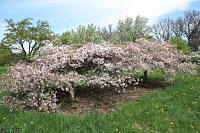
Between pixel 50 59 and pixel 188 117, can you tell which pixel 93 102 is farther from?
pixel 188 117

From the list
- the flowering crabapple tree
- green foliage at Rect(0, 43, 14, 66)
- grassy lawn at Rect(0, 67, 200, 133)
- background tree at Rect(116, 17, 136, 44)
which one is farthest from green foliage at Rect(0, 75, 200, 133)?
background tree at Rect(116, 17, 136, 44)

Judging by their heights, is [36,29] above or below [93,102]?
above

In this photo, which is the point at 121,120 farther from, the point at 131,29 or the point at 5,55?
the point at 131,29

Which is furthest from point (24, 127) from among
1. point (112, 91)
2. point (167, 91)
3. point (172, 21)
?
point (172, 21)

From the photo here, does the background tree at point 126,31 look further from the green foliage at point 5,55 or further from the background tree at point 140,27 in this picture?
the green foliage at point 5,55

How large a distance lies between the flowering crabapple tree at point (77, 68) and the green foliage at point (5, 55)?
18.2 metres

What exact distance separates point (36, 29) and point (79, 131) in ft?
83.1

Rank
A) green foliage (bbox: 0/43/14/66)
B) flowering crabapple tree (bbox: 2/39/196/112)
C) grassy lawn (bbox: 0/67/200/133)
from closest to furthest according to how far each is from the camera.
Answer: grassy lawn (bbox: 0/67/200/133)
flowering crabapple tree (bbox: 2/39/196/112)
green foliage (bbox: 0/43/14/66)

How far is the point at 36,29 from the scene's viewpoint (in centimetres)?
2561

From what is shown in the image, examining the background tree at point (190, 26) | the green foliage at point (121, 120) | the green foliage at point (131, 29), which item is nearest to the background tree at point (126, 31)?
the green foliage at point (131, 29)

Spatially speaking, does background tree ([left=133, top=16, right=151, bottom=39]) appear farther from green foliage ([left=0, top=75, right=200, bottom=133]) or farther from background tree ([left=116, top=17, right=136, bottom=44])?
green foliage ([left=0, top=75, right=200, bottom=133])

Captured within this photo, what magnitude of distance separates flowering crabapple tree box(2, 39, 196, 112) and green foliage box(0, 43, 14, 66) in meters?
18.2

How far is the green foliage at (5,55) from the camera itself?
2122cm

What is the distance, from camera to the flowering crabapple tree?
4250mm
